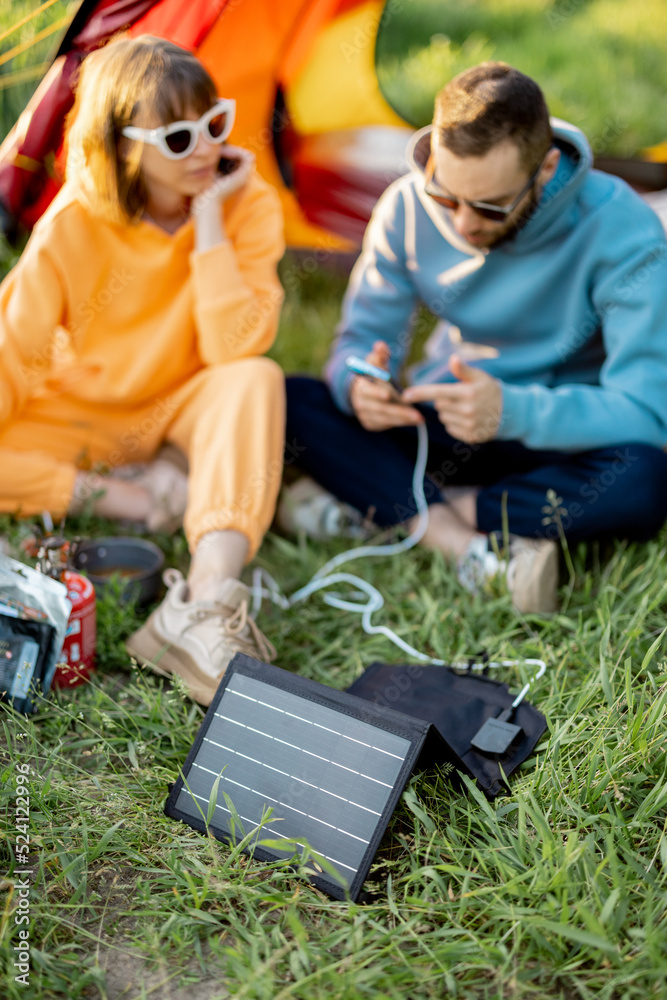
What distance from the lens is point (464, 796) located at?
1.41 m

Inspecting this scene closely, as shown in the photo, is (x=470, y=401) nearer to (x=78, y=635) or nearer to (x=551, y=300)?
(x=551, y=300)

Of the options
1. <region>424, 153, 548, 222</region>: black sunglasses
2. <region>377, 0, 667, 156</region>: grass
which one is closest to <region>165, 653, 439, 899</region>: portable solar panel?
<region>424, 153, 548, 222</region>: black sunglasses

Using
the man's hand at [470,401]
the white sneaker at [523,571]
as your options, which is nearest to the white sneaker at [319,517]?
the white sneaker at [523,571]

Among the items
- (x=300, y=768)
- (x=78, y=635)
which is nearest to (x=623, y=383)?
(x=300, y=768)

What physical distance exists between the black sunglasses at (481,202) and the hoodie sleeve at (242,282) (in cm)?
42

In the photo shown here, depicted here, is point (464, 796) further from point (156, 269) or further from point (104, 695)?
point (156, 269)

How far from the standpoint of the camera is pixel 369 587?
6.55 ft

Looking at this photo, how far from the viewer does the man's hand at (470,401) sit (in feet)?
6.02

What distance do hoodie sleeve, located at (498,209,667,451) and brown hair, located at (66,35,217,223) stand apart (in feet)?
2.97

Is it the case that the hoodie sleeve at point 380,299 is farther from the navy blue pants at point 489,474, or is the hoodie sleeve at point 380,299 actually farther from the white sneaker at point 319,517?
the white sneaker at point 319,517

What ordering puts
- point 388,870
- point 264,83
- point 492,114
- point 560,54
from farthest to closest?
point 560,54
point 264,83
point 492,114
point 388,870

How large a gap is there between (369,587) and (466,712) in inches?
18.6

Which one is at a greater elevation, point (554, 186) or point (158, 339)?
point (554, 186)

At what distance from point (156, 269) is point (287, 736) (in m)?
1.16
